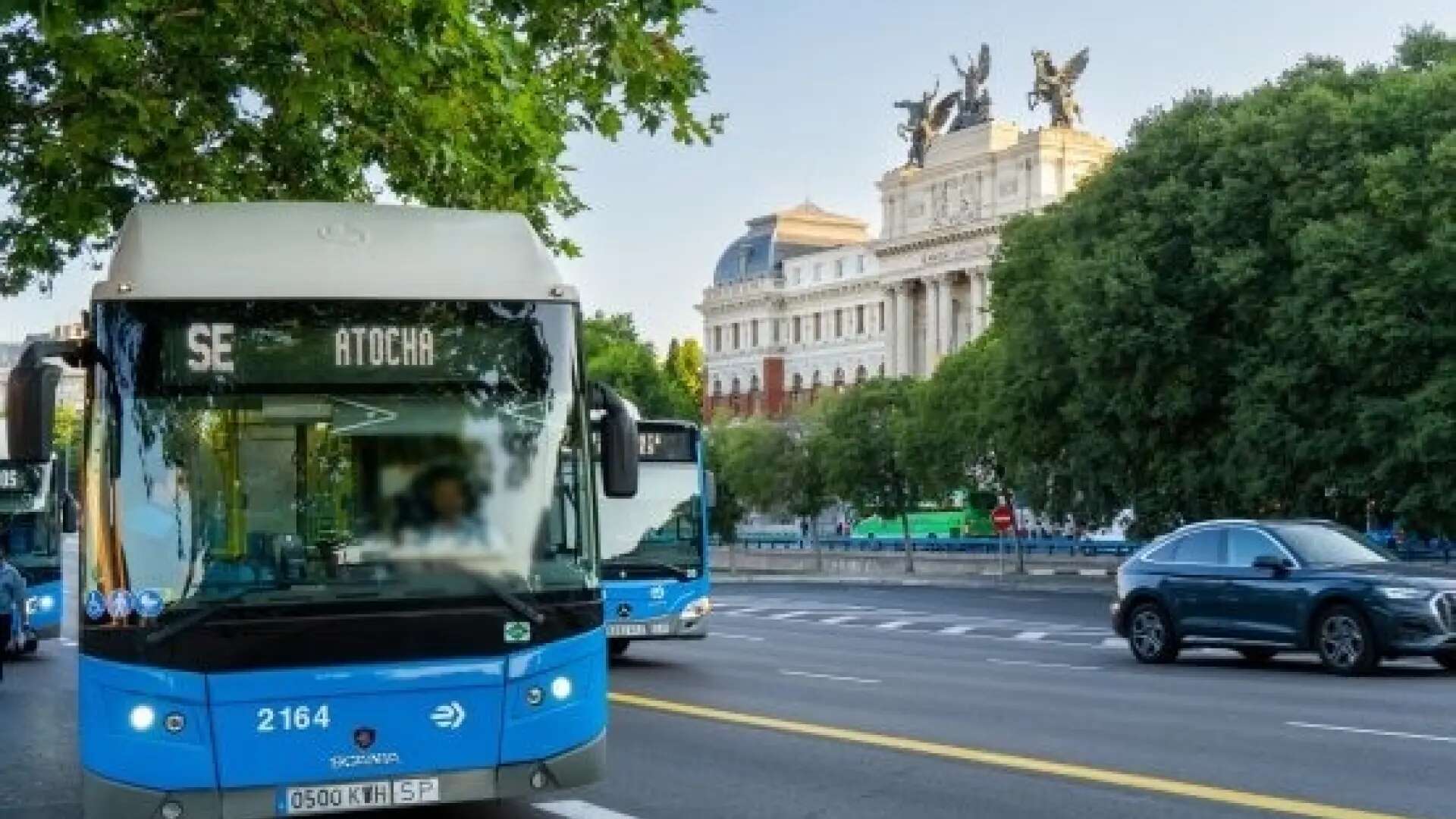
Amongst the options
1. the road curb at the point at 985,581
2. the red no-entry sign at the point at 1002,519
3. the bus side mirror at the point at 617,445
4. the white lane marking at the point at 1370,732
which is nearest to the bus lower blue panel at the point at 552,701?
the bus side mirror at the point at 617,445

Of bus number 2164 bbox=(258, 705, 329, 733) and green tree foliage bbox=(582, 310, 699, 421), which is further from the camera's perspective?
green tree foliage bbox=(582, 310, 699, 421)

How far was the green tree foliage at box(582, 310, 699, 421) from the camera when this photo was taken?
4596 inches

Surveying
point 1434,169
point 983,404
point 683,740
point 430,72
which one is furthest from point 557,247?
point 983,404

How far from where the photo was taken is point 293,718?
8719mm

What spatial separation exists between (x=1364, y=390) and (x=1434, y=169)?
4625 mm

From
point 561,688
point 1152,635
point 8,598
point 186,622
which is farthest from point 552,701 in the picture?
point 8,598

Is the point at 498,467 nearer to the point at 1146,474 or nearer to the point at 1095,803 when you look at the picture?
the point at 1095,803

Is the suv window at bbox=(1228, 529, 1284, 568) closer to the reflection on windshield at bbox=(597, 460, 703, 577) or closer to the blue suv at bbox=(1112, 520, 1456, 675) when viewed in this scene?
Result: the blue suv at bbox=(1112, 520, 1456, 675)

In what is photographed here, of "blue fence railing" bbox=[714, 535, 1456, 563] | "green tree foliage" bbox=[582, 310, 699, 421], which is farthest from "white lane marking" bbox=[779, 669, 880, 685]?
"green tree foliage" bbox=[582, 310, 699, 421]

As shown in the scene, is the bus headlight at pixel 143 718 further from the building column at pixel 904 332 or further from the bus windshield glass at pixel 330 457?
the building column at pixel 904 332

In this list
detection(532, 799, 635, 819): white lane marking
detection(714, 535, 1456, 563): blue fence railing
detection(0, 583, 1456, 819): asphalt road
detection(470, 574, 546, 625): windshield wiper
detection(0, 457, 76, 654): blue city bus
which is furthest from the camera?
detection(714, 535, 1456, 563): blue fence railing

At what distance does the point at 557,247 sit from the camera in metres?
23.5

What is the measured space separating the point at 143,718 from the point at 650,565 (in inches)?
575

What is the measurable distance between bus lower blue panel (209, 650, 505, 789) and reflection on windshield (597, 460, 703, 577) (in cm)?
1393
